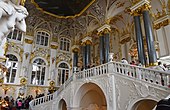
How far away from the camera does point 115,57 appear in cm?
1630

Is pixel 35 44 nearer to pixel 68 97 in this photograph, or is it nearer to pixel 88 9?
pixel 88 9

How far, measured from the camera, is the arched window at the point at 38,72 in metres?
16.3

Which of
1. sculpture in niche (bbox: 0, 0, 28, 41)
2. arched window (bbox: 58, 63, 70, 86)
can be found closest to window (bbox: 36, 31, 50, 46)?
arched window (bbox: 58, 63, 70, 86)

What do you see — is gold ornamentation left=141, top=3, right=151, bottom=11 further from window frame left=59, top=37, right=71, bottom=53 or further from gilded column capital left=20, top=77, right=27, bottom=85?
gilded column capital left=20, top=77, right=27, bottom=85

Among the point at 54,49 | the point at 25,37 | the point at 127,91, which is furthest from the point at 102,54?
the point at 25,37

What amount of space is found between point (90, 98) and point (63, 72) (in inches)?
320

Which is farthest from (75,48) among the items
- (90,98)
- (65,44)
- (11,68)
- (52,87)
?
(90,98)

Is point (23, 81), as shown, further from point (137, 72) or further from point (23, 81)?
point (137, 72)

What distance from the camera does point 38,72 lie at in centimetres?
1670

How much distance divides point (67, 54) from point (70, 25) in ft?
12.6

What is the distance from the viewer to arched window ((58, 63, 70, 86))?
17859mm

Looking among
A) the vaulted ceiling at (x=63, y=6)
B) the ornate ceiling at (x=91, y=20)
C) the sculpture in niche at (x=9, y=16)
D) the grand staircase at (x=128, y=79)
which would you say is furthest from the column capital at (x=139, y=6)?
the sculpture in niche at (x=9, y=16)

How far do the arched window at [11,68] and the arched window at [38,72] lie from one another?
1.91 m

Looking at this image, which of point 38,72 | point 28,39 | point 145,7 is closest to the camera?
point 145,7
